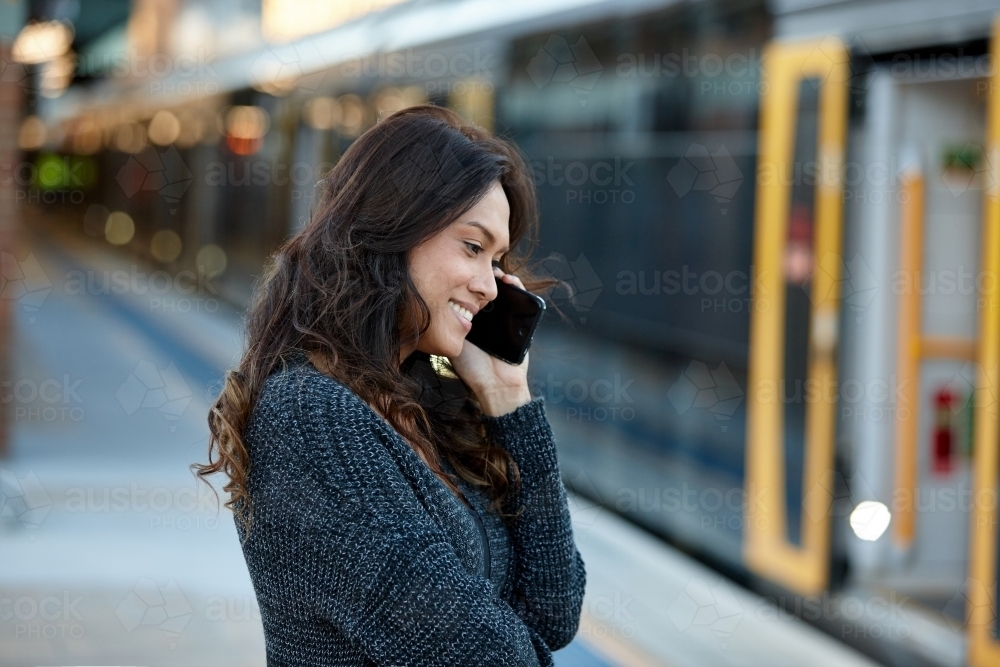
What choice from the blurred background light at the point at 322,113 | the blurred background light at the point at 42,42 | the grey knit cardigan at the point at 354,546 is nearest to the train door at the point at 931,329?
the grey knit cardigan at the point at 354,546

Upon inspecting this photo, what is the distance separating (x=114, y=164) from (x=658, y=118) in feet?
36.4

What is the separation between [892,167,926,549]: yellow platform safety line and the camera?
14.0 feet

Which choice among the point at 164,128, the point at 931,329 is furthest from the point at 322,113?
the point at 931,329

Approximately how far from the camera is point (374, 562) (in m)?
1.23

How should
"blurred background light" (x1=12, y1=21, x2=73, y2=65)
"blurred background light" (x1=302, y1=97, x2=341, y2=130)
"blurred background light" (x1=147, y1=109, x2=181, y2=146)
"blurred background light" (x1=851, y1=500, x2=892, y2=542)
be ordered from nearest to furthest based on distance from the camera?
"blurred background light" (x1=851, y1=500, x2=892, y2=542), "blurred background light" (x1=12, y1=21, x2=73, y2=65), "blurred background light" (x1=302, y1=97, x2=341, y2=130), "blurred background light" (x1=147, y1=109, x2=181, y2=146)

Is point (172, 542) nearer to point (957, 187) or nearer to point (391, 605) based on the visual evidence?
point (957, 187)

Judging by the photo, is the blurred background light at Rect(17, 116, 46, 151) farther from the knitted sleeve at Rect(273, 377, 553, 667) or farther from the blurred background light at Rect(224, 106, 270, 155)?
the knitted sleeve at Rect(273, 377, 553, 667)

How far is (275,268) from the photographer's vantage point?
152 centimetres

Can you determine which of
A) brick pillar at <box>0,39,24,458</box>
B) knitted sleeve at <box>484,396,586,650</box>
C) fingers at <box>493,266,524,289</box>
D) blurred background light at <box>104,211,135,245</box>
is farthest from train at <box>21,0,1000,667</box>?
blurred background light at <box>104,211,135,245</box>

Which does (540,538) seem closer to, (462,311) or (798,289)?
(462,311)

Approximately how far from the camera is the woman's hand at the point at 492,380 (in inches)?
63.4

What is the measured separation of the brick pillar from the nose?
4805 millimetres

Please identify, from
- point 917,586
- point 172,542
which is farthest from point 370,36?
point 917,586

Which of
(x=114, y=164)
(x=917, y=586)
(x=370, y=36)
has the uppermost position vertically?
(x=370, y=36)
